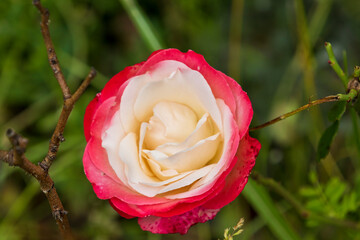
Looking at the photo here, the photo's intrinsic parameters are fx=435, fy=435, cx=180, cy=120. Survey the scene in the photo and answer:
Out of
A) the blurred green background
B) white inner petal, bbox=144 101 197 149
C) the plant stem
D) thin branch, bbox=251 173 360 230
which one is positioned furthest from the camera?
the blurred green background

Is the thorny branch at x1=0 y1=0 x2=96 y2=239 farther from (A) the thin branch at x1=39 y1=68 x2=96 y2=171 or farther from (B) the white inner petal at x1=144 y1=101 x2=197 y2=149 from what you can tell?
(B) the white inner petal at x1=144 y1=101 x2=197 y2=149

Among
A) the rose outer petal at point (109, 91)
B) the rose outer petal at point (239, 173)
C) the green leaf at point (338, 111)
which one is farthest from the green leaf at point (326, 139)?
the rose outer petal at point (109, 91)

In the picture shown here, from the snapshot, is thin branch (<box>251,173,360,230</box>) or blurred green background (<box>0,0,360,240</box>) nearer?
thin branch (<box>251,173,360,230</box>)

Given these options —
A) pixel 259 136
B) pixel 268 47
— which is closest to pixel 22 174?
pixel 259 136

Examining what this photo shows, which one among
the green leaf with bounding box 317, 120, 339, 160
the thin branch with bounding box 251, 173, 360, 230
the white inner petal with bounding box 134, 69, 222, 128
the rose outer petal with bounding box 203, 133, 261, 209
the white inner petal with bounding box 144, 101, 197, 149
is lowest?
the thin branch with bounding box 251, 173, 360, 230

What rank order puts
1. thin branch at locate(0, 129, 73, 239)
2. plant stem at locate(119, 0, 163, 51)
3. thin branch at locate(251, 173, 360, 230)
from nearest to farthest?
thin branch at locate(0, 129, 73, 239), thin branch at locate(251, 173, 360, 230), plant stem at locate(119, 0, 163, 51)

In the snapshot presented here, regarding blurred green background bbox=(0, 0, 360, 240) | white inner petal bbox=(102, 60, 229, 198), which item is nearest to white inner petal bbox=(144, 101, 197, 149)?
white inner petal bbox=(102, 60, 229, 198)

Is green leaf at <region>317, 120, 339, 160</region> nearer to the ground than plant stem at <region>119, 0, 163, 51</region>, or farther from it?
nearer to the ground
